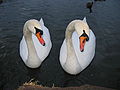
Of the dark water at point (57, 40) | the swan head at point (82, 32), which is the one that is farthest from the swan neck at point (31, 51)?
the swan head at point (82, 32)

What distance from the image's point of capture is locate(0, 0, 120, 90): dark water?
818cm

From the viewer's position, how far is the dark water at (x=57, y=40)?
8180 mm

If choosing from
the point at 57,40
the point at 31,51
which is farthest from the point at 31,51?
the point at 57,40

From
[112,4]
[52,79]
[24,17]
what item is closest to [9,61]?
[52,79]

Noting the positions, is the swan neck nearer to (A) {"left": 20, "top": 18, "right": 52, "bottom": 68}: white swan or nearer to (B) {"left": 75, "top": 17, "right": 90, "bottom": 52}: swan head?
(A) {"left": 20, "top": 18, "right": 52, "bottom": 68}: white swan

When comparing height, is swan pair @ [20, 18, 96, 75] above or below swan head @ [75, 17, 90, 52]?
below

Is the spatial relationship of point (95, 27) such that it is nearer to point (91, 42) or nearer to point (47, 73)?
point (91, 42)

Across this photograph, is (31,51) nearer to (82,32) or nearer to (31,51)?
(31,51)

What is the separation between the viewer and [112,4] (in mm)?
14336

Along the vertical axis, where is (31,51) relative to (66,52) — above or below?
above

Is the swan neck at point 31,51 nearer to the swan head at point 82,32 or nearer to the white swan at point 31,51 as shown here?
the white swan at point 31,51

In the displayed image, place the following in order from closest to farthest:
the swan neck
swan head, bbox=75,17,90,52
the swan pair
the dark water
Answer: swan head, bbox=75,17,90,52 → the swan pair → the dark water → the swan neck

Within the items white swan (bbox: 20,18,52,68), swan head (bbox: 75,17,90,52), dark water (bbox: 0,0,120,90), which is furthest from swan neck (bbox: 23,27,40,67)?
swan head (bbox: 75,17,90,52)

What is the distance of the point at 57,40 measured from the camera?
10.3 meters
